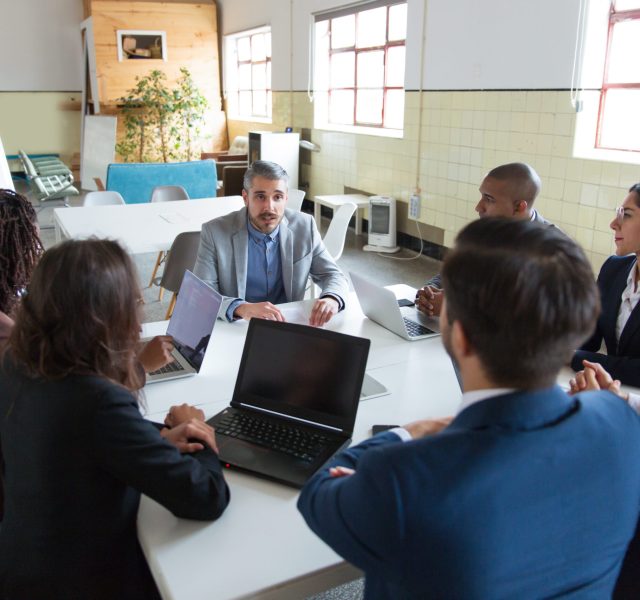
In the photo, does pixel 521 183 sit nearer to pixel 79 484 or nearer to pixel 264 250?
pixel 264 250

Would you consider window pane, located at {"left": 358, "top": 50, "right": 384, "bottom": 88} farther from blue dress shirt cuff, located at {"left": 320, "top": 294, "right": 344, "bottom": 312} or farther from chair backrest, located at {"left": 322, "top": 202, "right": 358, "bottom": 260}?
blue dress shirt cuff, located at {"left": 320, "top": 294, "right": 344, "bottom": 312}

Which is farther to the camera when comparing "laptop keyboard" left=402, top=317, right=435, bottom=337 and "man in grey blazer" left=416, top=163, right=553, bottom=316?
"man in grey blazer" left=416, top=163, right=553, bottom=316

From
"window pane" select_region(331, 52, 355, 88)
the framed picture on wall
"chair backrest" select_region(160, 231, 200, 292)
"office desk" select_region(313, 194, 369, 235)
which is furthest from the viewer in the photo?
the framed picture on wall

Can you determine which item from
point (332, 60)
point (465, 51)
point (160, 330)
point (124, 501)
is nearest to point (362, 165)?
point (332, 60)

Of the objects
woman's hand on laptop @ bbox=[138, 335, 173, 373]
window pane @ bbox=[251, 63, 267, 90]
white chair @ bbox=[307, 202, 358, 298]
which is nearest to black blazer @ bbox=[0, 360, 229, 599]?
woman's hand on laptop @ bbox=[138, 335, 173, 373]

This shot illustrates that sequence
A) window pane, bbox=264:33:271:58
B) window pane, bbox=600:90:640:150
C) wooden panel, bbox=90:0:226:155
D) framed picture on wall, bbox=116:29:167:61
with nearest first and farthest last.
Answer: window pane, bbox=600:90:640:150, window pane, bbox=264:33:271:58, wooden panel, bbox=90:0:226:155, framed picture on wall, bbox=116:29:167:61

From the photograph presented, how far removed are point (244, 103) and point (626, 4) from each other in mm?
7437

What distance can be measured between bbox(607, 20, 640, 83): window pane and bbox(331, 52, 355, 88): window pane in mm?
3677

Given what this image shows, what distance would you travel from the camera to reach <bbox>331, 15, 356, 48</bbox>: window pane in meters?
7.14

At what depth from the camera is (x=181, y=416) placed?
145 cm

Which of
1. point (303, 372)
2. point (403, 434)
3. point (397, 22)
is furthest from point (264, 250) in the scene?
point (397, 22)

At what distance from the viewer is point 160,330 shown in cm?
220

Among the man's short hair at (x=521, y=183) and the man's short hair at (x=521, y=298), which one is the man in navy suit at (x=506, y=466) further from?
the man's short hair at (x=521, y=183)

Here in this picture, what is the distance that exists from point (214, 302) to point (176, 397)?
0.94ft
